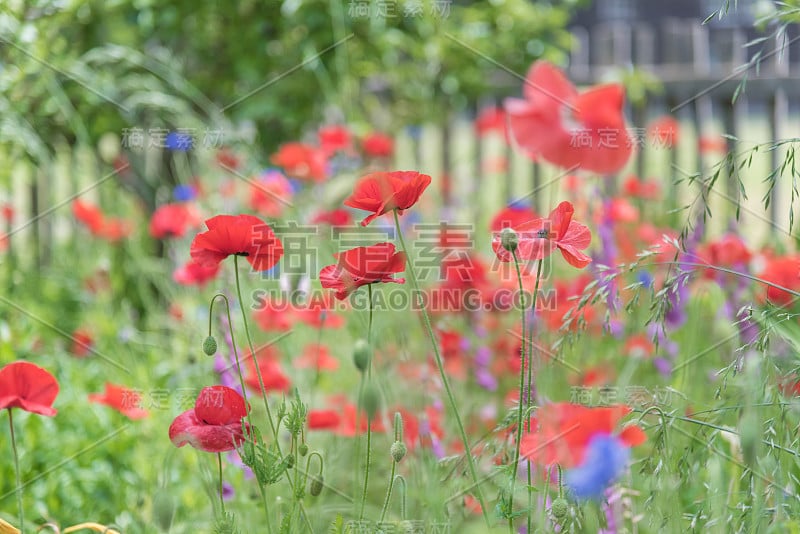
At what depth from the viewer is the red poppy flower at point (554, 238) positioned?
742mm

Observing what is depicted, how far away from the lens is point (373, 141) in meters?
2.13

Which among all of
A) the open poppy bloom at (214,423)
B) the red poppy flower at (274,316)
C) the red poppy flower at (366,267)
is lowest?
the open poppy bloom at (214,423)

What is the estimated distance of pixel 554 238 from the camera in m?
0.76

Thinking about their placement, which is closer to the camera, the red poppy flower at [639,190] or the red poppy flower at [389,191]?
the red poppy flower at [389,191]

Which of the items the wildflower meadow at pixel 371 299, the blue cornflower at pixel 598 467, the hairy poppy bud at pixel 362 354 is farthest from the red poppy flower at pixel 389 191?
the blue cornflower at pixel 598 467

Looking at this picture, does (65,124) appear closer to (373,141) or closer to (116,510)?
(373,141)

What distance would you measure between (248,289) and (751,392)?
4.68 feet

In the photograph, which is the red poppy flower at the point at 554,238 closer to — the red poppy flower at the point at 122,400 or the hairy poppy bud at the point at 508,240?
the hairy poppy bud at the point at 508,240

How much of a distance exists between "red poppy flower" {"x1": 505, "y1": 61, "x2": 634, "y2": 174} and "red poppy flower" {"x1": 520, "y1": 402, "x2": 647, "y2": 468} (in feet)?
1.18

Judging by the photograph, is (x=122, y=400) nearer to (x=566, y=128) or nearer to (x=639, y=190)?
(x=566, y=128)

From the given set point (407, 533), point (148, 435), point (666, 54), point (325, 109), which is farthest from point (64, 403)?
point (666, 54)

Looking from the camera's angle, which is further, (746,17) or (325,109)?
(746,17)

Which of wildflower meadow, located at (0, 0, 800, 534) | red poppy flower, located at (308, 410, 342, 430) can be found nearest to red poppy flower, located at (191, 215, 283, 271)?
wildflower meadow, located at (0, 0, 800, 534)

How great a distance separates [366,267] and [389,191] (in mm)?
67
